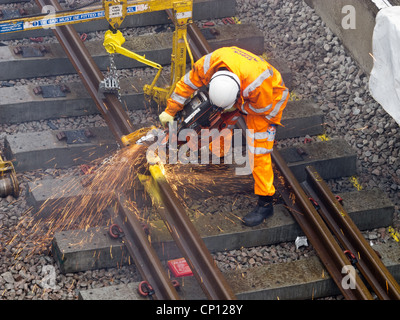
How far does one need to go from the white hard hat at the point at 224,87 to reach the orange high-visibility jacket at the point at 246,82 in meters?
0.08

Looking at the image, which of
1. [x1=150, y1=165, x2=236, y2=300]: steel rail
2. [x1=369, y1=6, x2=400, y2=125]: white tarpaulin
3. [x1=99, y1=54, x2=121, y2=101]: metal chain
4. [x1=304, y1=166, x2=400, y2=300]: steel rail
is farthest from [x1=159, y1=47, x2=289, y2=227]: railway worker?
[x1=369, y1=6, x2=400, y2=125]: white tarpaulin

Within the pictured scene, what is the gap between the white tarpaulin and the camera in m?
8.03

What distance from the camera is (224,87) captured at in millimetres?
7301

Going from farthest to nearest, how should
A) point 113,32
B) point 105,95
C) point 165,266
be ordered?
point 105,95 → point 113,32 → point 165,266

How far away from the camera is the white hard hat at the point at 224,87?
7309 millimetres

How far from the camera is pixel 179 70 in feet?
28.7

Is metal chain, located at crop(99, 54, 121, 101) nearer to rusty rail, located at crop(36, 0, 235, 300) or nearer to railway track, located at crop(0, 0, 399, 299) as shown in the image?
rusty rail, located at crop(36, 0, 235, 300)

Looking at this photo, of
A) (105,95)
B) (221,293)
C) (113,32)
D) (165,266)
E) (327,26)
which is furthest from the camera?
(327,26)

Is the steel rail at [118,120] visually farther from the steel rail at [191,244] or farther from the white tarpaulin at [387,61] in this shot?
the white tarpaulin at [387,61]

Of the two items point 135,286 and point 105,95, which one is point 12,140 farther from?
point 135,286

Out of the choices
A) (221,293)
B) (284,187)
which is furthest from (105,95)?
(221,293)

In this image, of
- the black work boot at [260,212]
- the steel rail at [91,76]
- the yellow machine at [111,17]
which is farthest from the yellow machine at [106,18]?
the black work boot at [260,212]

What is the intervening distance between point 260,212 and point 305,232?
1.51ft

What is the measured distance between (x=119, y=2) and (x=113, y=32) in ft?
1.07
